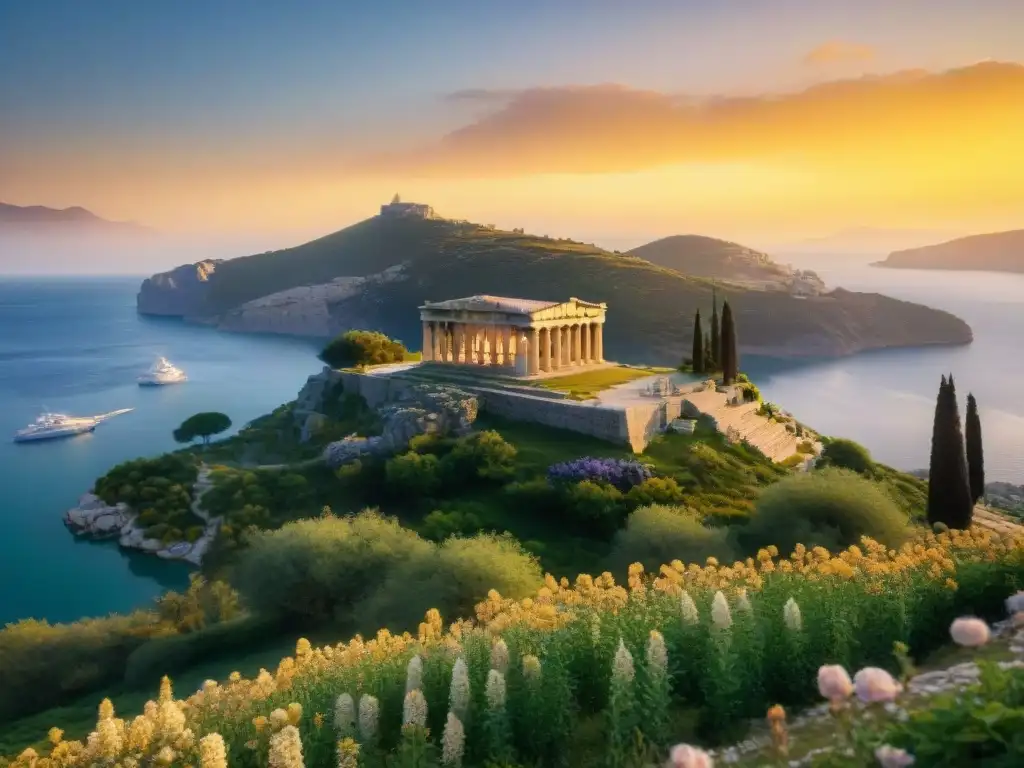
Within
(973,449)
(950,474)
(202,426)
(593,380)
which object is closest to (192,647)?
(950,474)

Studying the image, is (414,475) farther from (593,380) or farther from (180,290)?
(180,290)

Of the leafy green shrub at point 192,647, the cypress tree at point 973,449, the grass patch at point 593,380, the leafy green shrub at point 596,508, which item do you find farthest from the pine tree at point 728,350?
the leafy green shrub at point 192,647

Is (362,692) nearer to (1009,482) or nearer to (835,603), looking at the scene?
(835,603)

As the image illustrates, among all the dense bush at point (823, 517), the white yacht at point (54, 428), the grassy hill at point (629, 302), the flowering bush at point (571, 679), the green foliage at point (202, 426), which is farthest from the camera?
the grassy hill at point (629, 302)

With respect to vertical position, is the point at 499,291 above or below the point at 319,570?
above

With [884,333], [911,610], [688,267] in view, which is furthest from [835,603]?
[688,267]

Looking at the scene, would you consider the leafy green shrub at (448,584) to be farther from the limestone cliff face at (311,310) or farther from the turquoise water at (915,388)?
the limestone cliff face at (311,310)
